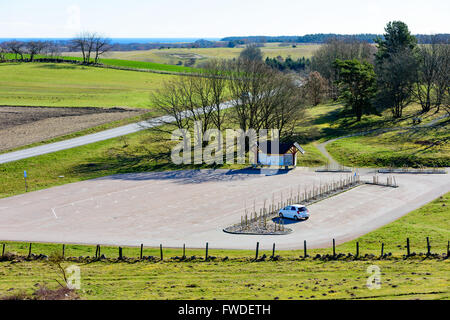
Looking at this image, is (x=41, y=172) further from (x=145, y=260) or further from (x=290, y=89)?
(x=290, y=89)

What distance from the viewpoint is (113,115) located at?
103 meters

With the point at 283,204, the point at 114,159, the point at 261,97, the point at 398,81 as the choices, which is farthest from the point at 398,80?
the point at 114,159

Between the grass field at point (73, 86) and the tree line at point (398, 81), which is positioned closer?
the tree line at point (398, 81)

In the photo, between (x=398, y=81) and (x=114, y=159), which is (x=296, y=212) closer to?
(x=114, y=159)

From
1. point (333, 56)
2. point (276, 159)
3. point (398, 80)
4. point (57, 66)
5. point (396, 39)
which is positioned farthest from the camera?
point (57, 66)

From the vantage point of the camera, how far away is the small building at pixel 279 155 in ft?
229

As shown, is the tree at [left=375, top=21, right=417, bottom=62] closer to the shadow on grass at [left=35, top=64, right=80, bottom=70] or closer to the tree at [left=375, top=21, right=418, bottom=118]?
the tree at [left=375, top=21, right=418, bottom=118]

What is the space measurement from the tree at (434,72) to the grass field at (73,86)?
54860mm

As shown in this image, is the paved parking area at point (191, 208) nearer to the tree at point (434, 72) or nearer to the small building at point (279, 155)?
the small building at point (279, 155)

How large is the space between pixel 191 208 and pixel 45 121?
55.4 m

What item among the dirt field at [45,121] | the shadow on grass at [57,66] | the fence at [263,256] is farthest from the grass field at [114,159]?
the shadow on grass at [57,66]

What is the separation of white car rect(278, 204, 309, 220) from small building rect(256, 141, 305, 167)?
915 inches

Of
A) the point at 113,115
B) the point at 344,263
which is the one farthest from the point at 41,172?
the point at 344,263

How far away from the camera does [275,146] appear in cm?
7081
